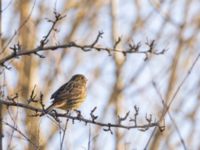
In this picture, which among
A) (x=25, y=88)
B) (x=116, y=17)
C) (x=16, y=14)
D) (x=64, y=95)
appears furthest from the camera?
(x=16, y=14)

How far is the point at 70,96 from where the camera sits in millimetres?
7547

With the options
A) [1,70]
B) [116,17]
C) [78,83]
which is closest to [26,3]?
[116,17]

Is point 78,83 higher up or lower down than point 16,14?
lower down

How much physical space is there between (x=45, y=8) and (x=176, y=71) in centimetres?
274

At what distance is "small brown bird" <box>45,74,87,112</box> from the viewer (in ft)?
24.0

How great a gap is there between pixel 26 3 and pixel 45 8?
350mm

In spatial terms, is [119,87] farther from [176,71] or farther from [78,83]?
[78,83]

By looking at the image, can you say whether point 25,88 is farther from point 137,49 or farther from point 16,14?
Answer: point 137,49

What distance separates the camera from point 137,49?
226 inches

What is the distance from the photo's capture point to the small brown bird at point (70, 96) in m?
7.30

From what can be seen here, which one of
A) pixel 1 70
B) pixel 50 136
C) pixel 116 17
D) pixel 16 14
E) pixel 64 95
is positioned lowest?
pixel 1 70

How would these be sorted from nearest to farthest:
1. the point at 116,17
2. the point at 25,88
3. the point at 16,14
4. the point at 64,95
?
the point at 64,95 < the point at 116,17 < the point at 25,88 < the point at 16,14

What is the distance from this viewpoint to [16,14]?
1413 centimetres

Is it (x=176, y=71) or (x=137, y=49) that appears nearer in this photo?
(x=137, y=49)
